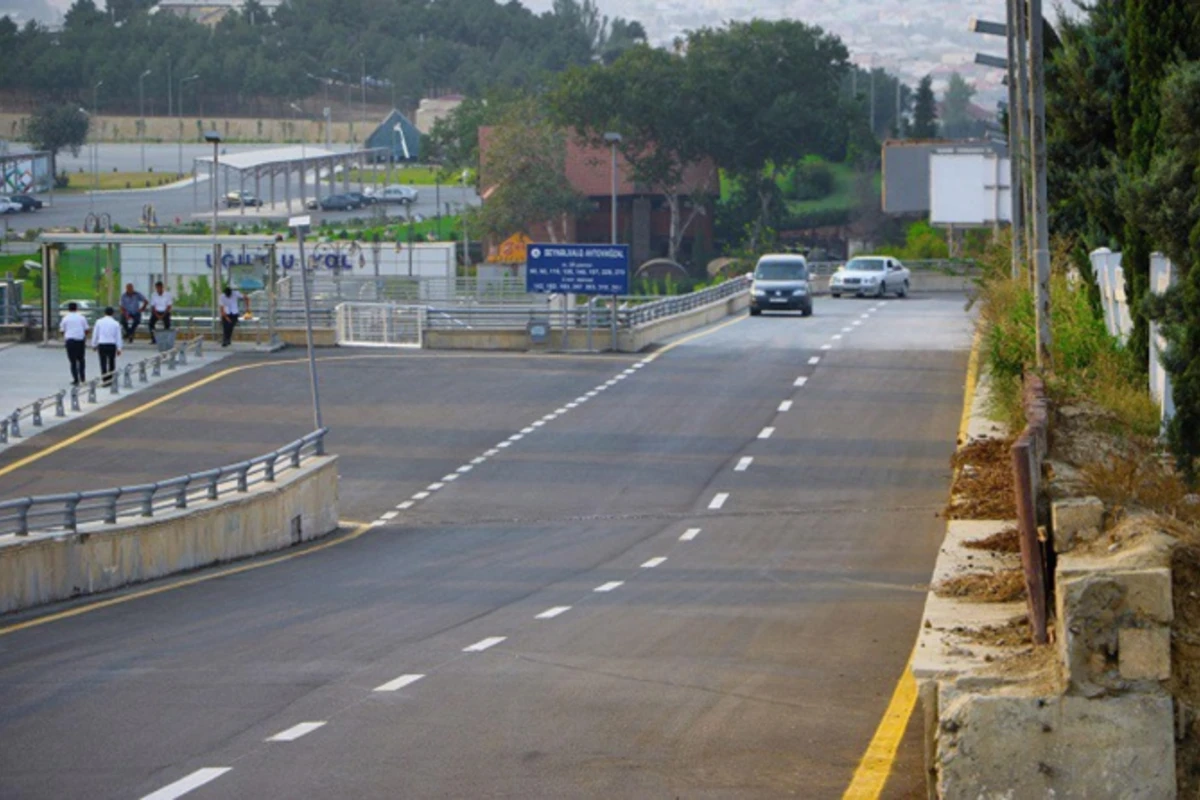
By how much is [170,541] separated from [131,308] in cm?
2746

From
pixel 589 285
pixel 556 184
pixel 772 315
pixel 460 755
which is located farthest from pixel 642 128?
pixel 460 755

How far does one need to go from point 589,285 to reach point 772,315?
1260cm

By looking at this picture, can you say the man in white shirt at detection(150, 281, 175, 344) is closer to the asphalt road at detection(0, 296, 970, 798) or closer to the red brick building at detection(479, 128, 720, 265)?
the asphalt road at detection(0, 296, 970, 798)

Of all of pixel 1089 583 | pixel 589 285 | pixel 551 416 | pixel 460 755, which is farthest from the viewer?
pixel 589 285

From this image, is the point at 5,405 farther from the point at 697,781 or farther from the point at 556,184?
the point at 556,184

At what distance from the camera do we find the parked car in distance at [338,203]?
13450 cm

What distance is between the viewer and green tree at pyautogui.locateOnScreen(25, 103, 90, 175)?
147875mm

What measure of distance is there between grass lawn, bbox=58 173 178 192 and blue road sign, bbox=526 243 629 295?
8804 cm

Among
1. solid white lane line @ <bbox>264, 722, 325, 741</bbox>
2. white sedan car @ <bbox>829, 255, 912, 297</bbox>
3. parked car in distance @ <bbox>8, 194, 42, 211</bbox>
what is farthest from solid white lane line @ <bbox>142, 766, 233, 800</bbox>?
parked car in distance @ <bbox>8, 194, 42, 211</bbox>

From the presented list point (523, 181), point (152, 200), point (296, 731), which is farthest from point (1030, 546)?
point (152, 200)

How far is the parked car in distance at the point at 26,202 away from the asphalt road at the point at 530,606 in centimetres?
7638

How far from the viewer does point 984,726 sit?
30.3 ft

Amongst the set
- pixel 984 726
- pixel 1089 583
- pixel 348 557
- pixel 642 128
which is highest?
pixel 642 128

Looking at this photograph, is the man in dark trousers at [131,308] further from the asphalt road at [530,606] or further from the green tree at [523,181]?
the green tree at [523,181]
